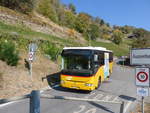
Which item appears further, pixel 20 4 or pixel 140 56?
pixel 20 4

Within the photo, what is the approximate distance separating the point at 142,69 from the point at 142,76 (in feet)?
0.81

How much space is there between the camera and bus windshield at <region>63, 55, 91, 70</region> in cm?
1267

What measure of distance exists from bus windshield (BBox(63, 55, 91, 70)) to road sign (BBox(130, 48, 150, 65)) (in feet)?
17.4

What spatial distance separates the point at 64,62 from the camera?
43.5ft

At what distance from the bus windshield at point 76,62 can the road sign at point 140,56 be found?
17.4 feet

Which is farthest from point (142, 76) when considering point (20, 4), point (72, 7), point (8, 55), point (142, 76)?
point (72, 7)

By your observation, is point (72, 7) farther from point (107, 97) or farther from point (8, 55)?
point (107, 97)

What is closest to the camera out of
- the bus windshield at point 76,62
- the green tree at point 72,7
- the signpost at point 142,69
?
the signpost at point 142,69

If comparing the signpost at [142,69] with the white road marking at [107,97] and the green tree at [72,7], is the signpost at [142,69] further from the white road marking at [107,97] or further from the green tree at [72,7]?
the green tree at [72,7]

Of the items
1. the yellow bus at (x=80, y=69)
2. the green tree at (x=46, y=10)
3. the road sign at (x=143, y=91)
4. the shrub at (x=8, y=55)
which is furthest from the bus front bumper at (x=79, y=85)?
the green tree at (x=46, y=10)

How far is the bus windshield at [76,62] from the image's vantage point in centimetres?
1267

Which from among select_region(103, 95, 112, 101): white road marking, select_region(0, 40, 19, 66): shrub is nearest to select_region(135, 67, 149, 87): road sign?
select_region(103, 95, 112, 101): white road marking

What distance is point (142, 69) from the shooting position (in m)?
7.25

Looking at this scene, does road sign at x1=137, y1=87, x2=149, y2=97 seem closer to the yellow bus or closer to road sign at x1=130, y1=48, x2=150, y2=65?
road sign at x1=130, y1=48, x2=150, y2=65
